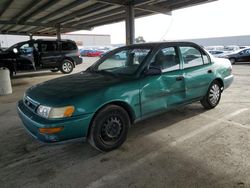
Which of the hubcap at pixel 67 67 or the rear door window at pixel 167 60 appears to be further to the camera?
the hubcap at pixel 67 67

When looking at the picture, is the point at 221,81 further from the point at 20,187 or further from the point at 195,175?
the point at 20,187

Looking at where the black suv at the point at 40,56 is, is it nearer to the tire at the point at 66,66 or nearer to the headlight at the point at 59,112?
the tire at the point at 66,66

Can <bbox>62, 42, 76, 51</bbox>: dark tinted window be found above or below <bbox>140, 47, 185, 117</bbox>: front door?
above

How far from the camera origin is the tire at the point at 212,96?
4.43 m

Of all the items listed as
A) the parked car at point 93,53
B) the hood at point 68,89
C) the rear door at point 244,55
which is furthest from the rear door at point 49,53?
the parked car at point 93,53

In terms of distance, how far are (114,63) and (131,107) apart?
4.48 ft

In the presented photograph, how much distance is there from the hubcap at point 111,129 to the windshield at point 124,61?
83cm

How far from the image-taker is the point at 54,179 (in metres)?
2.41

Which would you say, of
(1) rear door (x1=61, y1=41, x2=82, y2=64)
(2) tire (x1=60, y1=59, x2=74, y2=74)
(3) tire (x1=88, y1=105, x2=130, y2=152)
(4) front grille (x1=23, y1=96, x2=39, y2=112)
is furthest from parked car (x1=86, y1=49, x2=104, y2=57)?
(3) tire (x1=88, y1=105, x2=130, y2=152)

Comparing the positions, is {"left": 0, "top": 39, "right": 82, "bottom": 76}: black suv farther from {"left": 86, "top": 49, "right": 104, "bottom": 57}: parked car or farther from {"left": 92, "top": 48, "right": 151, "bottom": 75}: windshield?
{"left": 86, "top": 49, "right": 104, "bottom": 57}: parked car

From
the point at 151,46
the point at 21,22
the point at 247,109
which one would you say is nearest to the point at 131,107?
the point at 151,46

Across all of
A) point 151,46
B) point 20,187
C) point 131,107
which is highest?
point 151,46

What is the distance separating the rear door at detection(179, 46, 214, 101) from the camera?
3.85 m

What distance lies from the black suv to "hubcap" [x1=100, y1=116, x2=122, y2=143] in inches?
344
